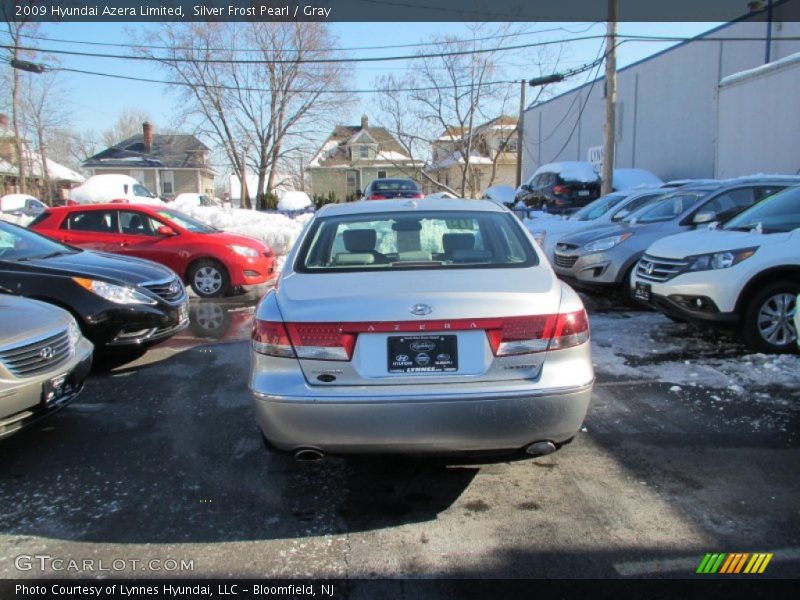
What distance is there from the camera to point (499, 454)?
3033 mm

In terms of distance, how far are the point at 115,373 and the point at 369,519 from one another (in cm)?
371

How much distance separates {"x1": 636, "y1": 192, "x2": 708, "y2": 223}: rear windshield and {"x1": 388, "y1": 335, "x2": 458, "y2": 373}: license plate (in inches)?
287

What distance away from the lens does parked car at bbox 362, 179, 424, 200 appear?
63.9 ft

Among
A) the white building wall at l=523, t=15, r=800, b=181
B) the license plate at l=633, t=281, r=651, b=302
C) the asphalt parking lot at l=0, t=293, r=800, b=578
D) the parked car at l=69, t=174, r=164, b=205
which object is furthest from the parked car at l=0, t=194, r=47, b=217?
the license plate at l=633, t=281, r=651, b=302

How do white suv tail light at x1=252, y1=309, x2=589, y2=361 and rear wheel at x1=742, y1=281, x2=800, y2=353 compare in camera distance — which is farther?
rear wheel at x1=742, y1=281, x2=800, y2=353

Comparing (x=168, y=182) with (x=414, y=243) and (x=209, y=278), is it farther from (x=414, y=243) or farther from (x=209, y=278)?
(x=414, y=243)

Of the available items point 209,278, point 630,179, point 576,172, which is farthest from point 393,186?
point 209,278

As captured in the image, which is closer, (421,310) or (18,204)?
(421,310)

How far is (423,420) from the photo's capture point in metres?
2.87

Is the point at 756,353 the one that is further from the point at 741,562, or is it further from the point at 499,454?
the point at 499,454

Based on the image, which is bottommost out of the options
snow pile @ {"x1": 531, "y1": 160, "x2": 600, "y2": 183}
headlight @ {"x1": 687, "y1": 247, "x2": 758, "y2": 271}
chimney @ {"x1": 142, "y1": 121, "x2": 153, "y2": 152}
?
headlight @ {"x1": 687, "y1": 247, "x2": 758, "y2": 271}

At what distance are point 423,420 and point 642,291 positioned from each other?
4.74 meters

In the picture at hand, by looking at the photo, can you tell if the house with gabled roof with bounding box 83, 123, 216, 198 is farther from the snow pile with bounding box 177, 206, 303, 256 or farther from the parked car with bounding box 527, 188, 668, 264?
the parked car with bounding box 527, 188, 668, 264

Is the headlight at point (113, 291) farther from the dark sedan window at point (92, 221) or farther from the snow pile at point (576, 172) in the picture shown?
the snow pile at point (576, 172)
